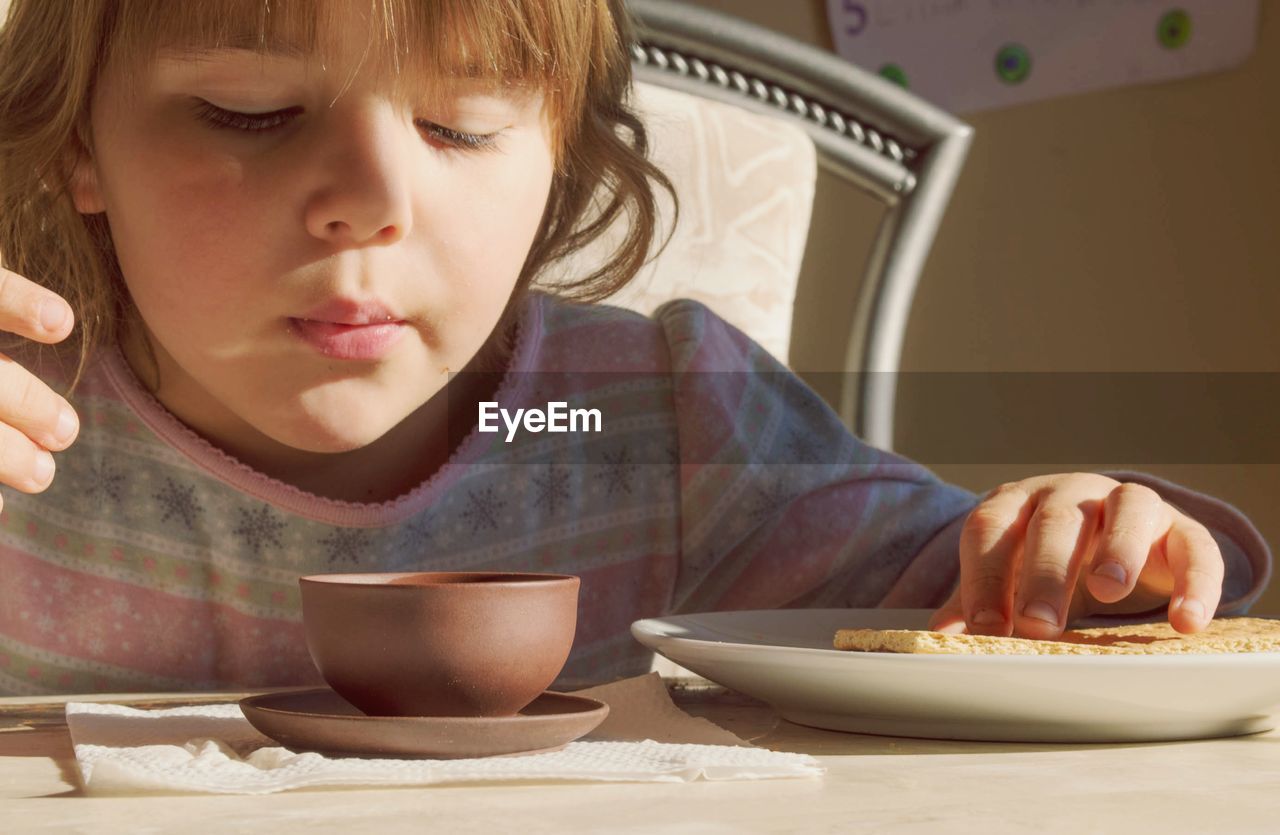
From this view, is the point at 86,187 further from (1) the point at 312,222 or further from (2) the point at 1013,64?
(2) the point at 1013,64

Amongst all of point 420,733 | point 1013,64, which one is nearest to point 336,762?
point 420,733

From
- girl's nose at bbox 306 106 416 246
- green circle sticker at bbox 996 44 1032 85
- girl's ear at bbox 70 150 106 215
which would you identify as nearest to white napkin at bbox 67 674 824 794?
girl's nose at bbox 306 106 416 246

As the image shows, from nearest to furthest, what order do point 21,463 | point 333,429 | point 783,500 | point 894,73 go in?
point 21,463
point 333,429
point 783,500
point 894,73

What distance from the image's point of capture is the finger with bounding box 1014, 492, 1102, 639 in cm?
61

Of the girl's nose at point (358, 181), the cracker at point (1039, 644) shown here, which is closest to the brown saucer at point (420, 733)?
the cracker at point (1039, 644)

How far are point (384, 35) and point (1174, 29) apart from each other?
1.56 meters

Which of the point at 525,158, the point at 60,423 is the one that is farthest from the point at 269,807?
the point at 525,158

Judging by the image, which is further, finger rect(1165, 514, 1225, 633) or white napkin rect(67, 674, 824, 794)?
finger rect(1165, 514, 1225, 633)

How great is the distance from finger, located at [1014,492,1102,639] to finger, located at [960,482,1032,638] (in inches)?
0.6

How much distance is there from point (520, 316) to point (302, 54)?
47 cm

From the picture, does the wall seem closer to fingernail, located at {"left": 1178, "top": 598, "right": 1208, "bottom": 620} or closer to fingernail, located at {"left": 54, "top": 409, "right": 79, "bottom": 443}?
fingernail, located at {"left": 1178, "top": 598, "right": 1208, "bottom": 620}

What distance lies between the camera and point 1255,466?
2043 millimetres

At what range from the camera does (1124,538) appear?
2.20ft

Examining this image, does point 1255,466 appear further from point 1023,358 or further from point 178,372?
point 178,372
